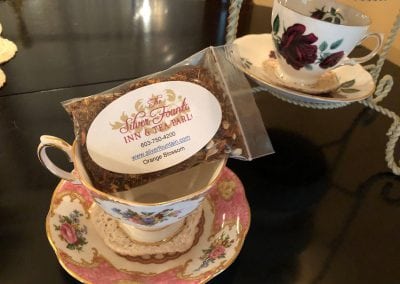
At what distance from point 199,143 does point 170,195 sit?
0.33ft

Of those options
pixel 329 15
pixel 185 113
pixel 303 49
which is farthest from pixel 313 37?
pixel 185 113

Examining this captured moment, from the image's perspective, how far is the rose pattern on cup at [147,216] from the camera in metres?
0.38

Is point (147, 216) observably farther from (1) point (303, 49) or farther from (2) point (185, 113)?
(1) point (303, 49)

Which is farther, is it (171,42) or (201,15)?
(201,15)

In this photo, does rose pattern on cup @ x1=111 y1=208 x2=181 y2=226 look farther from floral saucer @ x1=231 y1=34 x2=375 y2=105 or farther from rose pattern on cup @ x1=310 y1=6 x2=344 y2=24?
rose pattern on cup @ x1=310 y1=6 x2=344 y2=24

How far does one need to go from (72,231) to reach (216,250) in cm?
17

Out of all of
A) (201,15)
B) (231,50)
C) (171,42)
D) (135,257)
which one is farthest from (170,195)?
(201,15)

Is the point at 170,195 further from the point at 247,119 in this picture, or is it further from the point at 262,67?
the point at 262,67

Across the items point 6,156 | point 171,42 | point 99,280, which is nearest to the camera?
point 99,280

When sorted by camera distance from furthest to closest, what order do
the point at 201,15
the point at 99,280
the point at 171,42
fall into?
the point at 201,15 < the point at 171,42 < the point at 99,280

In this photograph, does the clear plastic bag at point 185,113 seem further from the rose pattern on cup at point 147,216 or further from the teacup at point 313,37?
the teacup at point 313,37

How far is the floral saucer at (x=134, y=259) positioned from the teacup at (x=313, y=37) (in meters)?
0.23

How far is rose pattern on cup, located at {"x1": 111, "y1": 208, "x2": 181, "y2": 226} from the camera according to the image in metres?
0.38

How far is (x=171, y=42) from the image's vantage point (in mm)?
836
